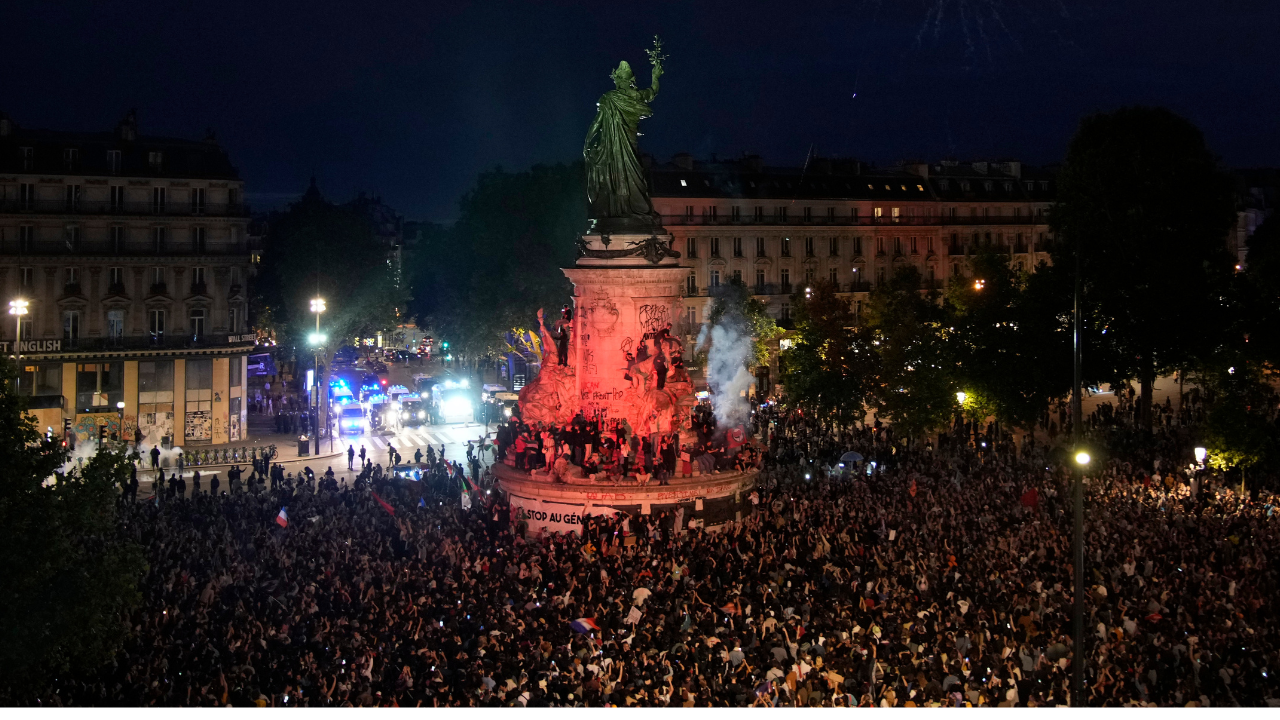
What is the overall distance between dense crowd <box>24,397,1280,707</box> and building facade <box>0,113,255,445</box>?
21.7 meters

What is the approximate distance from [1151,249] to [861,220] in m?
32.3

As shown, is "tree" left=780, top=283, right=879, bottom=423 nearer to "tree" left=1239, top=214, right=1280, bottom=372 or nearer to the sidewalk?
"tree" left=1239, top=214, right=1280, bottom=372

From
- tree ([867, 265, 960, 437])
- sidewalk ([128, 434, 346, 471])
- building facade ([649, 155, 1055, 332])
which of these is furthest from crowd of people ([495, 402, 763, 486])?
building facade ([649, 155, 1055, 332])

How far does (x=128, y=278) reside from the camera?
4981 centimetres

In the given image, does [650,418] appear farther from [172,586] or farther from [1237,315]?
[1237,315]

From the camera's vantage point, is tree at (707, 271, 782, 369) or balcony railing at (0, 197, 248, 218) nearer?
balcony railing at (0, 197, 248, 218)

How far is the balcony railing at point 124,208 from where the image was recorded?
156ft

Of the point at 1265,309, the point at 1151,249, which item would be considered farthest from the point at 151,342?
the point at 1265,309

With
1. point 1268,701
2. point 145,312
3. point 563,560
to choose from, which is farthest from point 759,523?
point 145,312

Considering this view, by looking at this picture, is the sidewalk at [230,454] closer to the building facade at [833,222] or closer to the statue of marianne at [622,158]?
the statue of marianne at [622,158]

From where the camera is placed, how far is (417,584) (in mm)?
20469

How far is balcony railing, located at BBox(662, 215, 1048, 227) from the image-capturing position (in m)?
66.6

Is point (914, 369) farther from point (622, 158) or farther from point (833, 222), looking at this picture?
point (833, 222)

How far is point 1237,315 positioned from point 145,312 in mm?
41810
